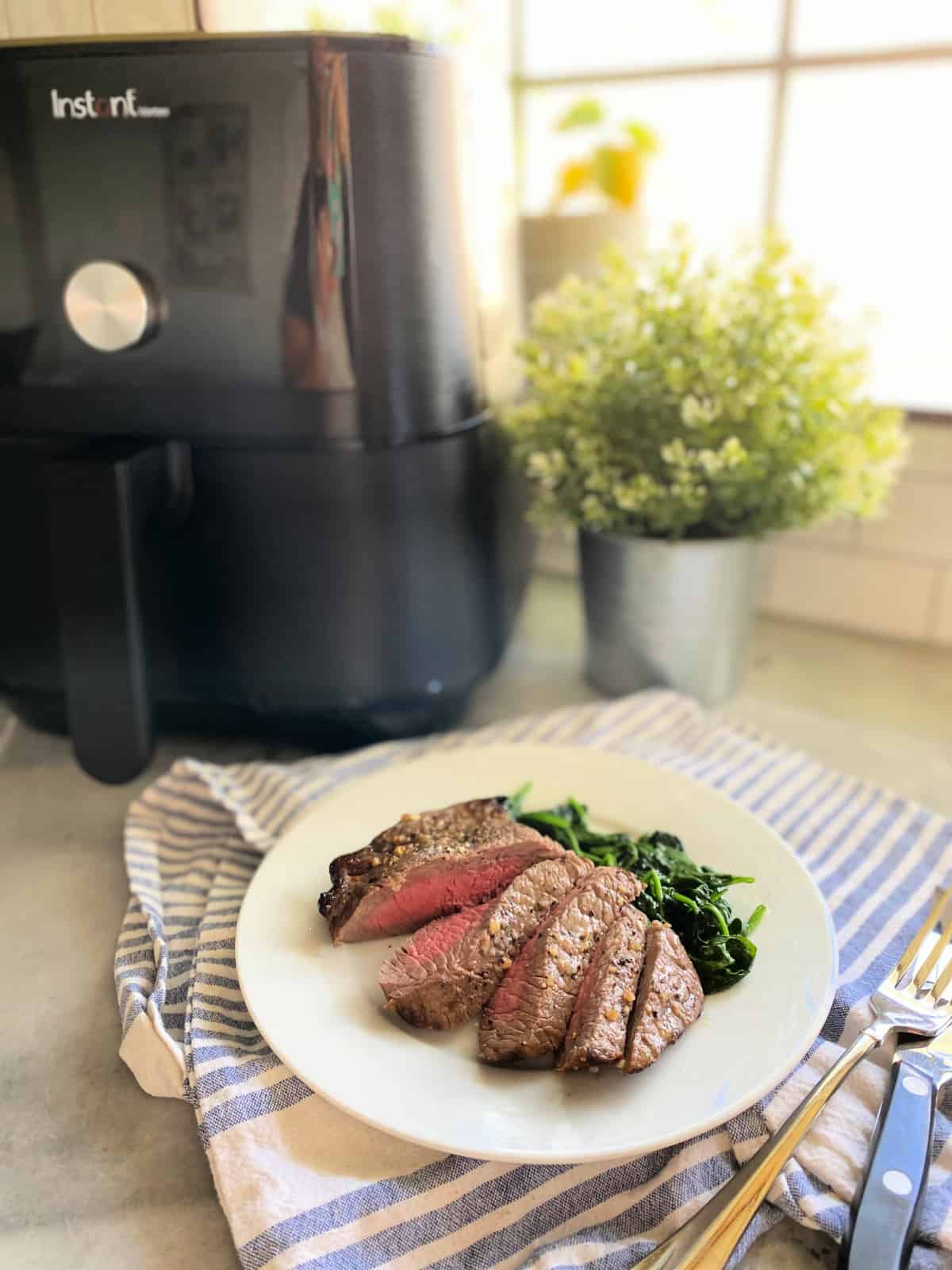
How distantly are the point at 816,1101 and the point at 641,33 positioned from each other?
100 cm

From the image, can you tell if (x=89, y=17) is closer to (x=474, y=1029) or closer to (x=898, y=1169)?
(x=474, y=1029)

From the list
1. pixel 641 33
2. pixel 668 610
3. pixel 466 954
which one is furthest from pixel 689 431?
pixel 641 33

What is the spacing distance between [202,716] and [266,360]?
0.28 m

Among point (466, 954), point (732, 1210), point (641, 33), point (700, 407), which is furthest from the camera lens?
point (641, 33)

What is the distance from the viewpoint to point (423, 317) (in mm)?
679

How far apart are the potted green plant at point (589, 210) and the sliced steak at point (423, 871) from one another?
58 cm

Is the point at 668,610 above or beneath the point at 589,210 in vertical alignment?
beneath

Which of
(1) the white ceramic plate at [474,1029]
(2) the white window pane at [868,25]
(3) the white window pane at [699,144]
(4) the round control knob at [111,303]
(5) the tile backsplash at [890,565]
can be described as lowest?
(1) the white ceramic plate at [474,1029]

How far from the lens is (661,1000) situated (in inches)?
20.5

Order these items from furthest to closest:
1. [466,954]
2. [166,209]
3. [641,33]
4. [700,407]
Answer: [641,33]
[700,407]
[166,209]
[466,954]

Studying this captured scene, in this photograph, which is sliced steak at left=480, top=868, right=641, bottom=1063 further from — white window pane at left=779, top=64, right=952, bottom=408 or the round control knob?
white window pane at left=779, top=64, right=952, bottom=408

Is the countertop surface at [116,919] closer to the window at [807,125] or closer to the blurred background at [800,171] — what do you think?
the blurred background at [800,171]

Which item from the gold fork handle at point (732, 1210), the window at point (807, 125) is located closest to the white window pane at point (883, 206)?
the window at point (807, 125)

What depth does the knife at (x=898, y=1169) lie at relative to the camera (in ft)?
1.44
